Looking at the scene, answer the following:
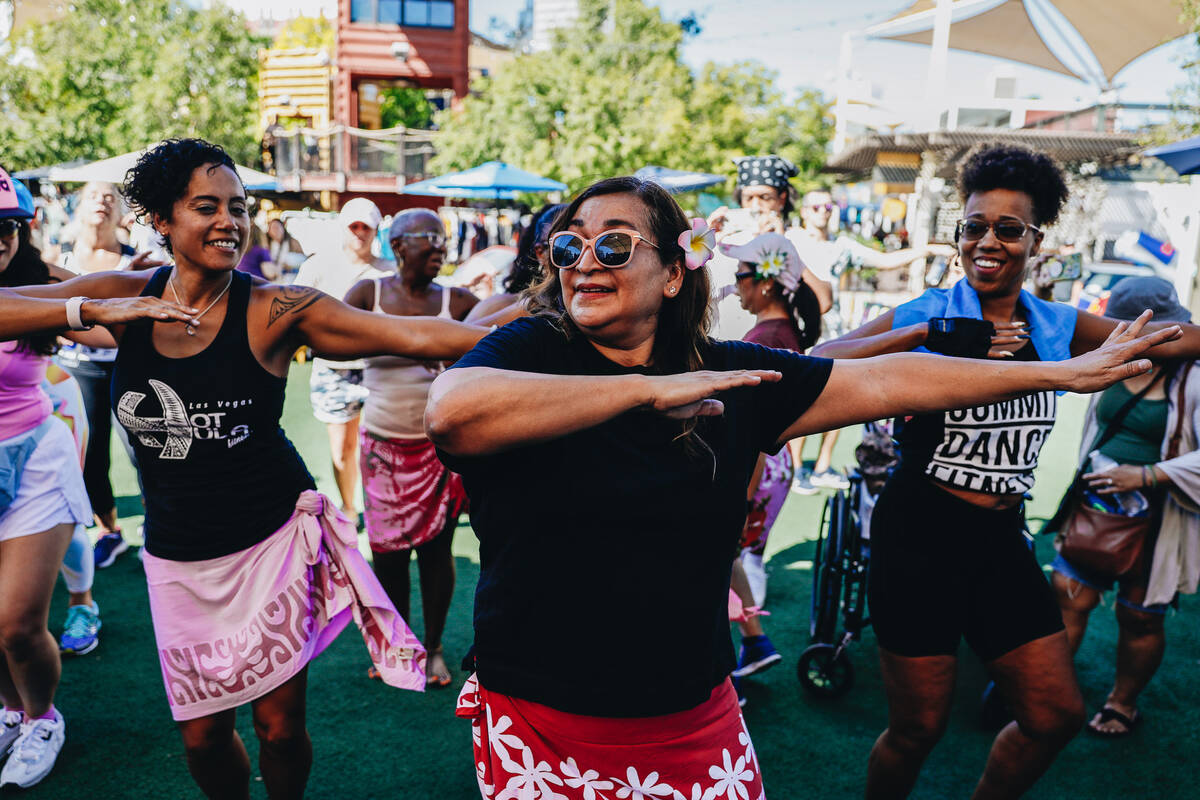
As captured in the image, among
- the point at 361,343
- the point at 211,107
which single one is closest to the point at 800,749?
the point at 361,343

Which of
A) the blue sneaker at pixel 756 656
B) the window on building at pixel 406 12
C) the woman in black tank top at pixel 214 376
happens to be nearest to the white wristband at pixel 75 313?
the woman in black tank top at pixel 214 376

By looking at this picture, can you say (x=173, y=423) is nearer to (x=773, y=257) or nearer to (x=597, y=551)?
(x=597, y=551)

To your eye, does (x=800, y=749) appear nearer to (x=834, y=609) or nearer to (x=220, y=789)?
(x=834, y=609)

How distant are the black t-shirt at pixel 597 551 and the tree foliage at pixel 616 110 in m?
16.1

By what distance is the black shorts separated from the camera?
266 centimetres

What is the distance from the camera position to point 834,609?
14.0ft

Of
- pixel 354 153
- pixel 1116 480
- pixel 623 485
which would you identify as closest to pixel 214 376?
pixel 623 485

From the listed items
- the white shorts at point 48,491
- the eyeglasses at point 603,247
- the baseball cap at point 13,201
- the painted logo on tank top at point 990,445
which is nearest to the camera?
the eyeglasses at point 603,247

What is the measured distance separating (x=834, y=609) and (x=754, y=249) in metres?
1.77

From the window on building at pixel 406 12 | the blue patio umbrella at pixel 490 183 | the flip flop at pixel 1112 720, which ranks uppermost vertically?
the window on building at pixel 406 12

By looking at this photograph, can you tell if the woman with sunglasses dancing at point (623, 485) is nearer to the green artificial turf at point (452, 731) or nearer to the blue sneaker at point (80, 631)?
the green artificial turf at point (452, 731)

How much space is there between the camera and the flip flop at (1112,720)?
3.88 meters

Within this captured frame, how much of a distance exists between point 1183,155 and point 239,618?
5.47 m

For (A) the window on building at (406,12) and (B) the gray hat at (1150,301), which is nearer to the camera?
(B) the gray hat at (1150,301)
